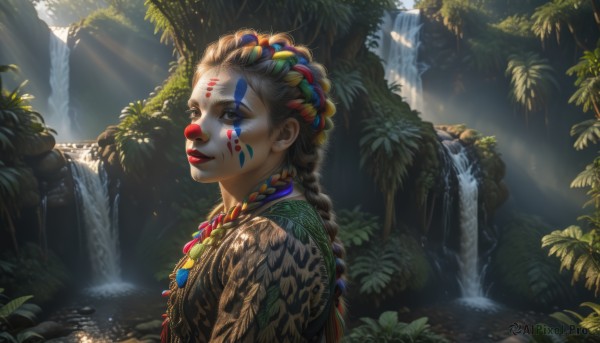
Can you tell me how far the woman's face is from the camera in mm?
1838

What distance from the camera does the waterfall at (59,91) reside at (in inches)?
942

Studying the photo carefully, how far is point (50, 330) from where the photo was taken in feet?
25.7

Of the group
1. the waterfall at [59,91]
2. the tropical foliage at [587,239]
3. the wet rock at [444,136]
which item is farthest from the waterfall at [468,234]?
the waterfall at [59,91]

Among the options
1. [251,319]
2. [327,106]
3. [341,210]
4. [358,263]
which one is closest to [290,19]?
[341,210]

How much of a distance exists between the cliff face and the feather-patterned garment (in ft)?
83.5

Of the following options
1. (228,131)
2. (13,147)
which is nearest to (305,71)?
(228,131)

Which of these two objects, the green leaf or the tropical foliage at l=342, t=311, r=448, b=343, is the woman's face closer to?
the tropical foliage at l=342, t=311, r=448, b=343

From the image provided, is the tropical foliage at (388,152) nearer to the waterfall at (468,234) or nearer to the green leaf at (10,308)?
the waterfall at (468,234)

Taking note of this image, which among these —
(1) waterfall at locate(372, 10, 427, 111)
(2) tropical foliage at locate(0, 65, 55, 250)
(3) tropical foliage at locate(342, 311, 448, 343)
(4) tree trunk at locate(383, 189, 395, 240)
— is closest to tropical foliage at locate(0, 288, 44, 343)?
(2) tropical foliage at locate(0, 65, 55, 250)

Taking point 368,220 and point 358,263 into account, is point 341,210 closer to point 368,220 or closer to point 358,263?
point 368,220

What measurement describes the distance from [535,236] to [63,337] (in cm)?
1259

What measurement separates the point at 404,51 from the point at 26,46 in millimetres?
18536

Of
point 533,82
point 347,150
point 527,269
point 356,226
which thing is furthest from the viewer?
point 533,82

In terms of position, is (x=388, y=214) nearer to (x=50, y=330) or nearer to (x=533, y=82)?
(x=50, y=330)
